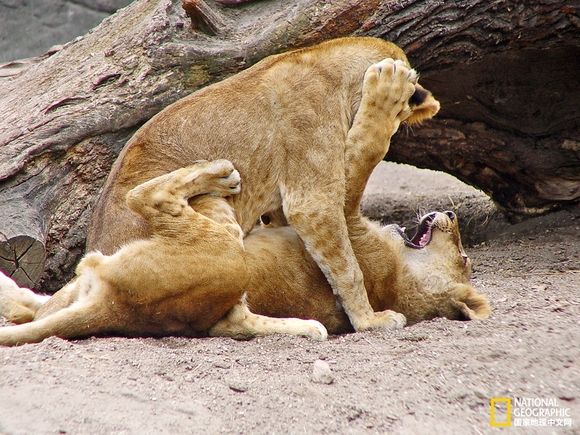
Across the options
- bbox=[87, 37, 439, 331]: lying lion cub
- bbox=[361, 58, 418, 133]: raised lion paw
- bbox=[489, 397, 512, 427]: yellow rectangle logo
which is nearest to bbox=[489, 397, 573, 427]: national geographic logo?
bbox=[489, 397, 512, 427]: yellow rectangle logo

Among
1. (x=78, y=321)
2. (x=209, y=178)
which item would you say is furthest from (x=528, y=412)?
(x=209, y=178)

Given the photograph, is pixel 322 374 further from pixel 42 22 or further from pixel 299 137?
pixel 42 22

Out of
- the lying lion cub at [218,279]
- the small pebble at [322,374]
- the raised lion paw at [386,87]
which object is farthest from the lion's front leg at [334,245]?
the small pebble at [322,374]

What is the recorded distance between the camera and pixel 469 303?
5.12 metres

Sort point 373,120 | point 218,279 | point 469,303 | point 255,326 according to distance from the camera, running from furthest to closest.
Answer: point 373,120 → point 469,303 → point 255,326 → point 218,279

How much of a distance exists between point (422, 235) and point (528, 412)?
7.76 feet

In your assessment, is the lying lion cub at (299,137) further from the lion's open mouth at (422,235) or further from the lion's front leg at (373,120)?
the lion's open mouth at (422,235)

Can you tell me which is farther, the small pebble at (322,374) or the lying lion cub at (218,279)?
the lying lion cub at (218,279)

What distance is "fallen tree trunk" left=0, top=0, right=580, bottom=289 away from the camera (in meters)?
5.56

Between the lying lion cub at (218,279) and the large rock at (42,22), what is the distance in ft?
27.1

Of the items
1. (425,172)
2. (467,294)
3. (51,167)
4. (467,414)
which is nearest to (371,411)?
(467,414)

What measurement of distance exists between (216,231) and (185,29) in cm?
182

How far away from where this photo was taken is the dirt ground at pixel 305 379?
3.31 meters

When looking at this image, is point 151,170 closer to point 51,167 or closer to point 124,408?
point 51,167
